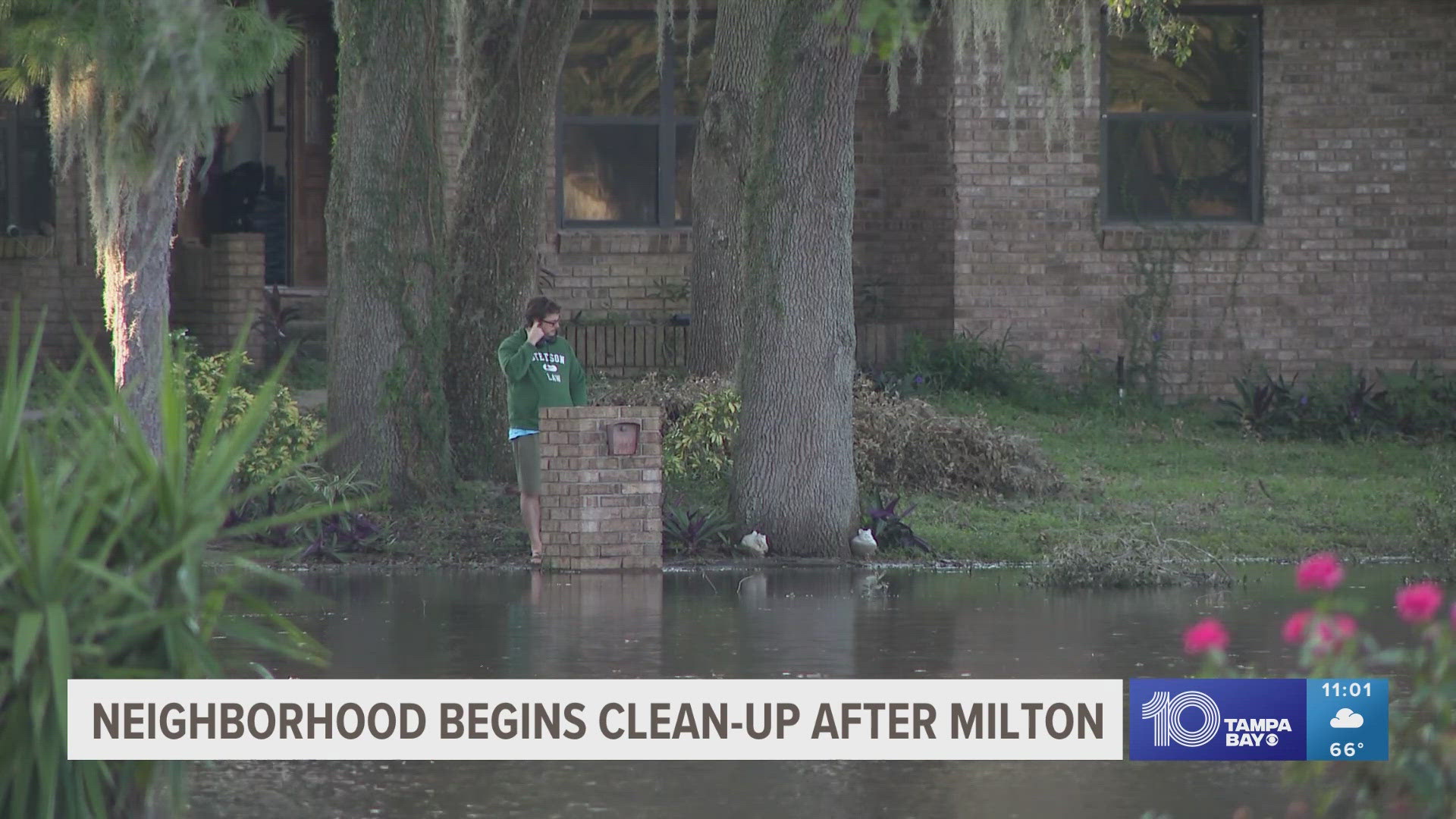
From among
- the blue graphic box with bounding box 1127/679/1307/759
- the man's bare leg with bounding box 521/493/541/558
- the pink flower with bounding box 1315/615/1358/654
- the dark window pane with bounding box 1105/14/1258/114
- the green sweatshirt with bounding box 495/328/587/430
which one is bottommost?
the man's bare leg with bounding box 521/493/541/558

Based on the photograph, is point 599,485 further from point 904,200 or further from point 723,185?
point 904,200

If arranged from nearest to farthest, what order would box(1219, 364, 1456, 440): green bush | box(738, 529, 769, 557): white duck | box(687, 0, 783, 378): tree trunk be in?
box(738, 529, 769, 557): white duck → box(687, 0, 783, 378): tree trunk → box(1219, 364, 1456, 440): green bush

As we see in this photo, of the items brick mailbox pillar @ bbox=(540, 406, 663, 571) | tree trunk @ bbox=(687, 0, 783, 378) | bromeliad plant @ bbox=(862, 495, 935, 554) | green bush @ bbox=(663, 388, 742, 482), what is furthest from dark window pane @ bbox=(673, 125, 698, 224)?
brick mailbox pillar @ bbox=(540, 406, 663, 571)

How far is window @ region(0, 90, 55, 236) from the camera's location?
22.2m

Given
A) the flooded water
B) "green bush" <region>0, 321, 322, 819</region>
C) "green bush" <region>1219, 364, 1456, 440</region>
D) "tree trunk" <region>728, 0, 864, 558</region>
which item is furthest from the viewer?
"green bush" <region>1219, 364, 1456, 440</region>

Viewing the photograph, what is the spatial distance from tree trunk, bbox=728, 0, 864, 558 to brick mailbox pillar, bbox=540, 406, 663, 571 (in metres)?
0.80

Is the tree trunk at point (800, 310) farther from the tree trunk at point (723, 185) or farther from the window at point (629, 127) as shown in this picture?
the window at point (629, 127)

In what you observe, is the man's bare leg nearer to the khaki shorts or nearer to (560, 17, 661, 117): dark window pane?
the khaki shorts

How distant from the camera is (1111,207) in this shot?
72.2 ft

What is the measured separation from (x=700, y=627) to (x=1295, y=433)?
1078 cm

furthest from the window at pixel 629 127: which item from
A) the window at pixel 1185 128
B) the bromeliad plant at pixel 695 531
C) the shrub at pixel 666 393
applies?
the bromeliad plant at pixel 695 531

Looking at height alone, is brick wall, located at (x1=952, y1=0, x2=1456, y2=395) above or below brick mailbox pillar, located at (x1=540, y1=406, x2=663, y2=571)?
above

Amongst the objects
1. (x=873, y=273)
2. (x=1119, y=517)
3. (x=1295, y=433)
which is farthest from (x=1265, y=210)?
(x=1119, y=517)

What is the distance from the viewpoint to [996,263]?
70.6 feet
